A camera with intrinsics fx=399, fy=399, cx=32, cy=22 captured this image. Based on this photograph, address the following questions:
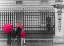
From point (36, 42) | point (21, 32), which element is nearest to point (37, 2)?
point (36, 42)

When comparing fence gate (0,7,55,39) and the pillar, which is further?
fence gate (0,7,55,39)

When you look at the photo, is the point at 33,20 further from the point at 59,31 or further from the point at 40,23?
the point at 59,31

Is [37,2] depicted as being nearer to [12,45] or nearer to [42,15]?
[42,15]

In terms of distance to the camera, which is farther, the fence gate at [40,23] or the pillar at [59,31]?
the fence gate at [40,23]

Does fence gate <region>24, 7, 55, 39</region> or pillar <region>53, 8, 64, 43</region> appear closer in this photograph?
pillar <region>53, 8, 64, 43</region>

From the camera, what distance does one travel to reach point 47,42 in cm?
3481

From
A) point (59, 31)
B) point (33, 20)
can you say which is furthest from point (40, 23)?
point (59, 31)

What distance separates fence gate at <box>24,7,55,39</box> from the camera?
119ft

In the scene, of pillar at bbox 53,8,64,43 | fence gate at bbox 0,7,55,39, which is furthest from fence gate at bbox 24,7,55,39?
pillar at bbox 53,8,64,43

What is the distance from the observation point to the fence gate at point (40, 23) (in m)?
36.4

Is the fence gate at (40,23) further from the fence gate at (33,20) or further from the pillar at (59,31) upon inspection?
the pillar at (59,31)

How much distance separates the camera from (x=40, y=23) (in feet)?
124

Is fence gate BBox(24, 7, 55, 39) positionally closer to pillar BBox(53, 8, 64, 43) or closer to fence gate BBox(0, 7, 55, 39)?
fence gate BBox(0, 7, 55, 39)

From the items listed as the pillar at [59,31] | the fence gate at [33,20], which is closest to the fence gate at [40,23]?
the fence gate at [33,20]
